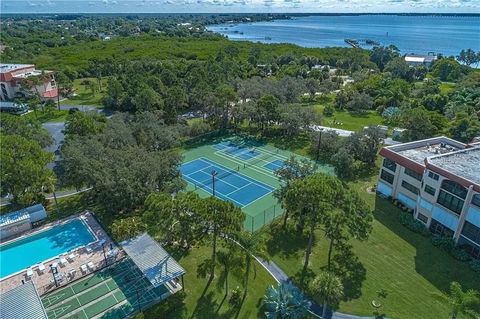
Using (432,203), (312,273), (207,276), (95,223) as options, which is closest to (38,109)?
(95,223)

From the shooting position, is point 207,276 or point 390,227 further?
point 390,227

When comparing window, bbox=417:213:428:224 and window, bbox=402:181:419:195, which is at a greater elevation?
window, bbox=402:181:419:195

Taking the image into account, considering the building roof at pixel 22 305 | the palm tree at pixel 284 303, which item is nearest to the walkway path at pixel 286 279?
the palm tree at pixel 284 303

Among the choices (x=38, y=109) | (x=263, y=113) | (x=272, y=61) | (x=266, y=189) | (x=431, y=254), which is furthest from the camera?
(x=272, y=61)

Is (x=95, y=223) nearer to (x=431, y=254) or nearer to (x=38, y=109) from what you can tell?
(x=431, y=254)

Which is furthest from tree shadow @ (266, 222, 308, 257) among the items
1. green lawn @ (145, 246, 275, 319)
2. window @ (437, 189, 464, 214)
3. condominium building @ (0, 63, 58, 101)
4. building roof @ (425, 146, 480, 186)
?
condominium building @ (0, 63, 58, 101)

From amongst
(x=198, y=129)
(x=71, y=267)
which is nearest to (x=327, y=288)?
(x=71, y=267)

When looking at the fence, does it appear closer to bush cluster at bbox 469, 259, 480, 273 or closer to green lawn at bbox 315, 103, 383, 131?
bush cluster at bbox 469, 259, 480, 273
